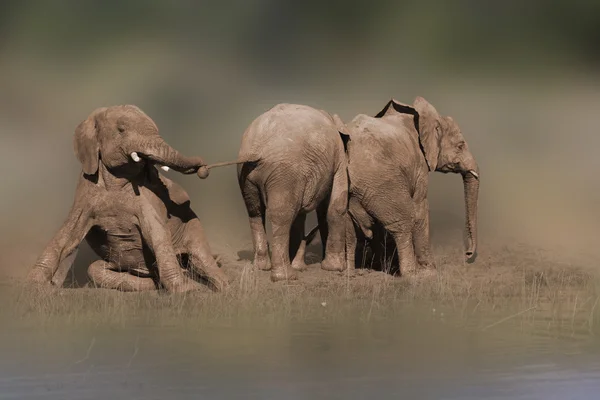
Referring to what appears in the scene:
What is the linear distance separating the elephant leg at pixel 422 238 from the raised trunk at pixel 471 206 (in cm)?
123

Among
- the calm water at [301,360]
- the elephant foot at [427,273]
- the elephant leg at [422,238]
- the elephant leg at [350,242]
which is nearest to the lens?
the calm water at [301,360]

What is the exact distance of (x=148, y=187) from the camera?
13.8 meters

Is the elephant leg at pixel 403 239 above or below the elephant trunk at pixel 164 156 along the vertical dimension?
below

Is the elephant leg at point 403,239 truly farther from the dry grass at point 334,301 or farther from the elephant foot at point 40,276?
the elephant foot at point 40,276

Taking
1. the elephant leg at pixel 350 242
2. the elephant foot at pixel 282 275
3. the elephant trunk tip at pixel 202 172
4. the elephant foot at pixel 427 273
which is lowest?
the elephant foot at pixel 282 275

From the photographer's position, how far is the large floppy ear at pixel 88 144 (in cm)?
1341

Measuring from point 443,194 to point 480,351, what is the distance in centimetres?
1021

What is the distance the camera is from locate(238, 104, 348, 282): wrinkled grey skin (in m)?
13.9

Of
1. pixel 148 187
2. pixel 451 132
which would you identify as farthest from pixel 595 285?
pixel 148 187

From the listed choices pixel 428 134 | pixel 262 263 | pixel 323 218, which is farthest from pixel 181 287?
pixel 428 134

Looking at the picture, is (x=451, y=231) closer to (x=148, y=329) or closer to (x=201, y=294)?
(x=201, y=294)

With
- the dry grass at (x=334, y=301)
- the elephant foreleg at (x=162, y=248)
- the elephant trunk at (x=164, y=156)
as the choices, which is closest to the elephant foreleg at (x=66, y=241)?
the dry grass at (x=334, y=301)

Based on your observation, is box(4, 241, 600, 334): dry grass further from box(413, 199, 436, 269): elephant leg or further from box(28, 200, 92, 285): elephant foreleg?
box(413, 199, 436, 269): elephant leg

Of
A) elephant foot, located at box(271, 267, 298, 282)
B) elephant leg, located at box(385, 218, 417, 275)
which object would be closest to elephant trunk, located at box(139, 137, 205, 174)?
elephant foot, located at box(271, 267, 298, 282)
